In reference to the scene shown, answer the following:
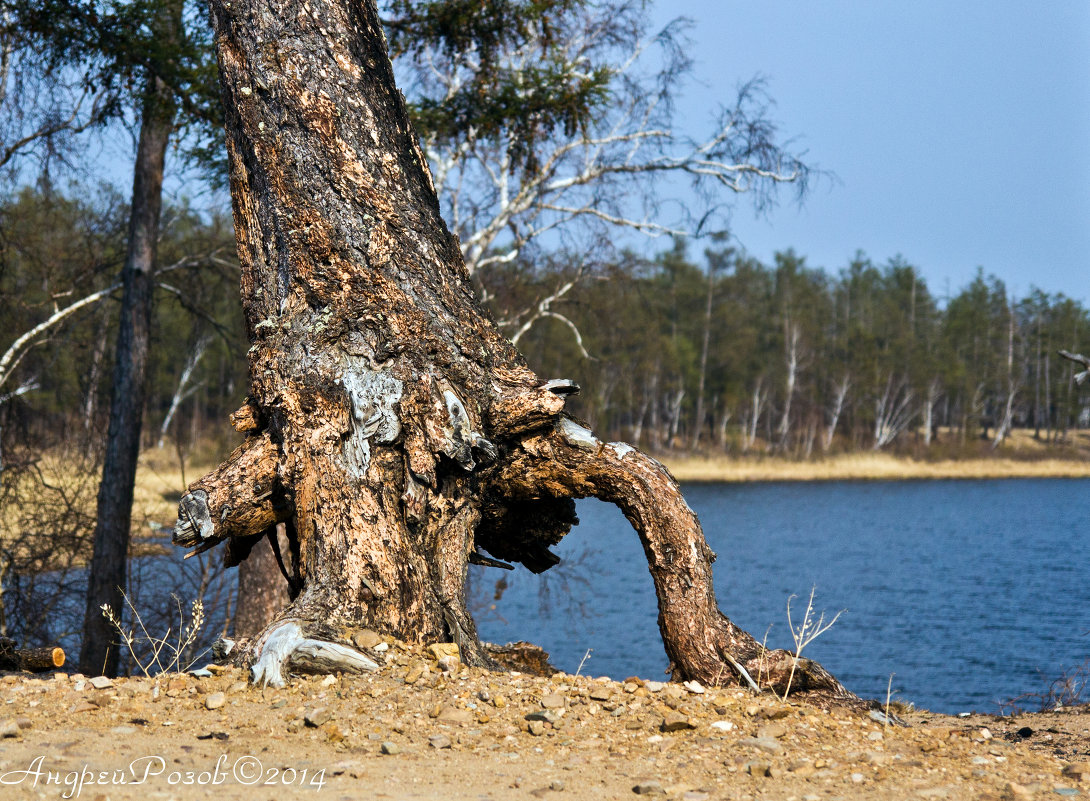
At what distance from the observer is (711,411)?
2227 inches

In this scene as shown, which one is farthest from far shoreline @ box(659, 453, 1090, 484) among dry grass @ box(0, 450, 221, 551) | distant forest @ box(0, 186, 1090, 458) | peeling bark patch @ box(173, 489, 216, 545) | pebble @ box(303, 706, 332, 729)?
pebble @ box(303, 706, 332, 729)

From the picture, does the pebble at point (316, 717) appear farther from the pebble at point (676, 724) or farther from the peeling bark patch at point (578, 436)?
the peeling bark patch at point (578, 436)

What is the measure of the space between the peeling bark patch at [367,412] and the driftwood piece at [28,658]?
2.00m

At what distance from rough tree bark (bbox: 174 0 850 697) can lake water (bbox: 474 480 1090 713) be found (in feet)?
4.27

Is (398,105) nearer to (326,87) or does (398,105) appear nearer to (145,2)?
(326,87)

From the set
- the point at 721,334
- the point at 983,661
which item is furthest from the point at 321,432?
the point at 721,334

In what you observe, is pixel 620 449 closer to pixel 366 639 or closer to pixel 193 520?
pixel 366 639

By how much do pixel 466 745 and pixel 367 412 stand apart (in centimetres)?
147

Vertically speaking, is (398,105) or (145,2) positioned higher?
(145,2)

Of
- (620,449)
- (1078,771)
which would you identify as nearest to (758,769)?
(1078,771)

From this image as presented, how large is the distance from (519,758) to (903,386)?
189 ft

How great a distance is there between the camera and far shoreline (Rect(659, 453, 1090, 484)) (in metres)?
45.5

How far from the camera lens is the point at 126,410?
921 centimetres

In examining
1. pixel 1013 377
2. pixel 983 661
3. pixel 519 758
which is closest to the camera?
pixel 519 758
